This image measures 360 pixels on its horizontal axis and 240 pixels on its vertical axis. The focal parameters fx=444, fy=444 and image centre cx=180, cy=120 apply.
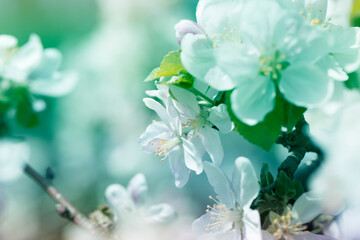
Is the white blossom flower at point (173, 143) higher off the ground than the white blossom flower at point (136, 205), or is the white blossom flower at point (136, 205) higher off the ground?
the white blossom flower at point (173, 143)

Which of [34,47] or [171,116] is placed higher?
[34,47]

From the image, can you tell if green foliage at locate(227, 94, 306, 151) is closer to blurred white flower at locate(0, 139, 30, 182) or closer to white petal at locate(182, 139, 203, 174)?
white petal at locate(182, 139, 203, 174)

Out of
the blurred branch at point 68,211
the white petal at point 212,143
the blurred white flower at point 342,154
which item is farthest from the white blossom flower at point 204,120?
the blurred branch at point 68,211

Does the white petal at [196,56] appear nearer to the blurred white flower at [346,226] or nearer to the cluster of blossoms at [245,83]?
the cluster of blossoms at [245,83]

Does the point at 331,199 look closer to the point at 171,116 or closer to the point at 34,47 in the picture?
the point at 171,116

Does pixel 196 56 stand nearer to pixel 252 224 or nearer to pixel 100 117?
pixel 252 224

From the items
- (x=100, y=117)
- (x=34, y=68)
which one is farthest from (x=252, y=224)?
(x=100, y=117)

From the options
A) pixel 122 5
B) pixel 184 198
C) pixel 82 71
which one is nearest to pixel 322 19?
pixel 184 198

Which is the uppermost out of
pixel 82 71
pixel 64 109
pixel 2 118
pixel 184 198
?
pixel 2 118
